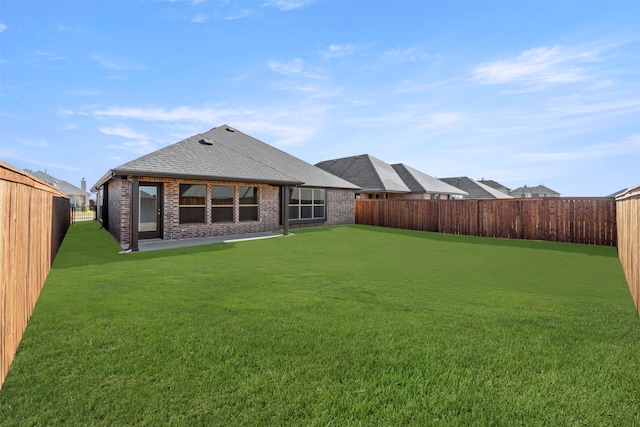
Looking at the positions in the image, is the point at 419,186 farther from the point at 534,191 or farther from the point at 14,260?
the point at 534,191

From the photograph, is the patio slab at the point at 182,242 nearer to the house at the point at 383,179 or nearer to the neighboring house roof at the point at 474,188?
the house at the point at 383,179

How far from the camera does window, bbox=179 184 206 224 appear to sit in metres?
12.4

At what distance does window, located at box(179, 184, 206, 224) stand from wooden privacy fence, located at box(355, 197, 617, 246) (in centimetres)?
1201

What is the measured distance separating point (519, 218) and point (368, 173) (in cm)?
1603

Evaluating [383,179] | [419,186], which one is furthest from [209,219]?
[419,186]

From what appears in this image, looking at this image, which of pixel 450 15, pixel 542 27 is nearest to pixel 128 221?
pixel 450 15

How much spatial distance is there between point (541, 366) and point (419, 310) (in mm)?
1613

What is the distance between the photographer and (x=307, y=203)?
18891 millimetres

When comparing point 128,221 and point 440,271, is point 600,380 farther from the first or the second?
point 128,221

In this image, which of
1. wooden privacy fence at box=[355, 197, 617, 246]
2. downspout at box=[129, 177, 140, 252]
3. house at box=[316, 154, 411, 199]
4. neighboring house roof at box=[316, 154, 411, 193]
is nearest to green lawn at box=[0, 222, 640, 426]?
downspout at box=[129, 177, 140, 252]

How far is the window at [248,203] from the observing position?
14.1m

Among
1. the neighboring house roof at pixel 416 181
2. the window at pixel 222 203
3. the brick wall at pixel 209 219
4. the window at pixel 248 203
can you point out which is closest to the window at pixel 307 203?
the brick wall at pixel 209 219

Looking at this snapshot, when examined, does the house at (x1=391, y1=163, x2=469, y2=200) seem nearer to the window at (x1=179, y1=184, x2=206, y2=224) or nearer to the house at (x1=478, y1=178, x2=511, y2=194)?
the window at (x1=179, y1=184, x2=206, y2=224)

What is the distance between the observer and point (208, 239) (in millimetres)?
12461
